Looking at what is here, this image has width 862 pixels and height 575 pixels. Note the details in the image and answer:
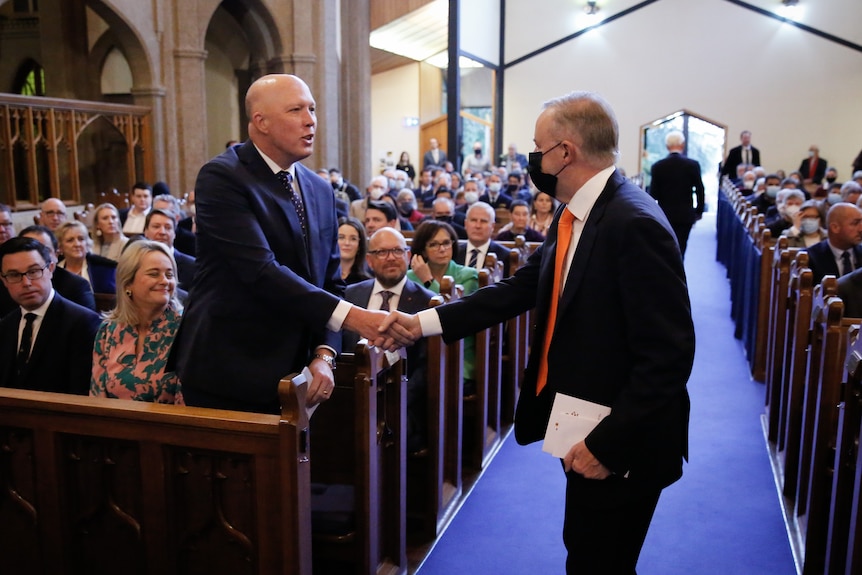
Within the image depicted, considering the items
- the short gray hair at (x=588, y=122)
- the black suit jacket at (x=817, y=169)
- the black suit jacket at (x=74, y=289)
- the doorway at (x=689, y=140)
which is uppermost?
the doorway at (x=689, y=140)

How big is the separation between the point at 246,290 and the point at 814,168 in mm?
16647

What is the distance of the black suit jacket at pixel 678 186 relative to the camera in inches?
307

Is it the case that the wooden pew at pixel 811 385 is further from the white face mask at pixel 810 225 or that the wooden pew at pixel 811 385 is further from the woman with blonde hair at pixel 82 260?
the woman with blonde hair at pixel 82 260

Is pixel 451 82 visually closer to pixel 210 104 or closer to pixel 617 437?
pixel 210 104

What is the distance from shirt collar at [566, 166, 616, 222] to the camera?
1.97 m

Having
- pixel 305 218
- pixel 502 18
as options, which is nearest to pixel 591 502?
pixel 305 218

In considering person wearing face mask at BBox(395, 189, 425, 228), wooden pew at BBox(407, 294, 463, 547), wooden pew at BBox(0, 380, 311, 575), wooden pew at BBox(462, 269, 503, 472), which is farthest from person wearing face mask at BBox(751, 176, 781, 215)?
wooden pew at BBox(0, 380, 311, 575)

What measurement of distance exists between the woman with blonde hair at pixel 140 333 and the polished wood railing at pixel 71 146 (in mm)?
6237

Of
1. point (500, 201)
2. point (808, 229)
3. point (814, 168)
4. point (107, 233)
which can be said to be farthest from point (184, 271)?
point (814, 168)

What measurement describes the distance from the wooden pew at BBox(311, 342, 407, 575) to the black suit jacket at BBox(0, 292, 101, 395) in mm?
1053

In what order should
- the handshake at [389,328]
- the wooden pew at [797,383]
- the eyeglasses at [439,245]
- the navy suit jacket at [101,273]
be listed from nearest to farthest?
the handshake at [389,328] → the wooden pew at [797,383] → the eyeglasses at [439,245] → the navy suit jacket at [101,273]

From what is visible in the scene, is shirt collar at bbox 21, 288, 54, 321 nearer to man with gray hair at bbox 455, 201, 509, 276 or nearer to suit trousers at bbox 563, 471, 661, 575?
suit trousers at bbox 563, 471, 661, 575

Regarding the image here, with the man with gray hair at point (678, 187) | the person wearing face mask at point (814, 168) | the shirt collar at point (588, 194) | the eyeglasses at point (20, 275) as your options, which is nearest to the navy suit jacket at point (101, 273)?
the eyeglasses at point (20, 275)

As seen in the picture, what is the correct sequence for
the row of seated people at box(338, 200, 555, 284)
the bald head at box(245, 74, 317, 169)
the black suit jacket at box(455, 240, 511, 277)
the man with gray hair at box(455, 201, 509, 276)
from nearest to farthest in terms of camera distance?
the bald head at box(245, 74, 317, 169)
the row of seated people at box(338, 200, 555, 284)
the black suit jacket at box(455, 240, 511, 277)
the man with gray hair at box(455, 201, 509, 276)
